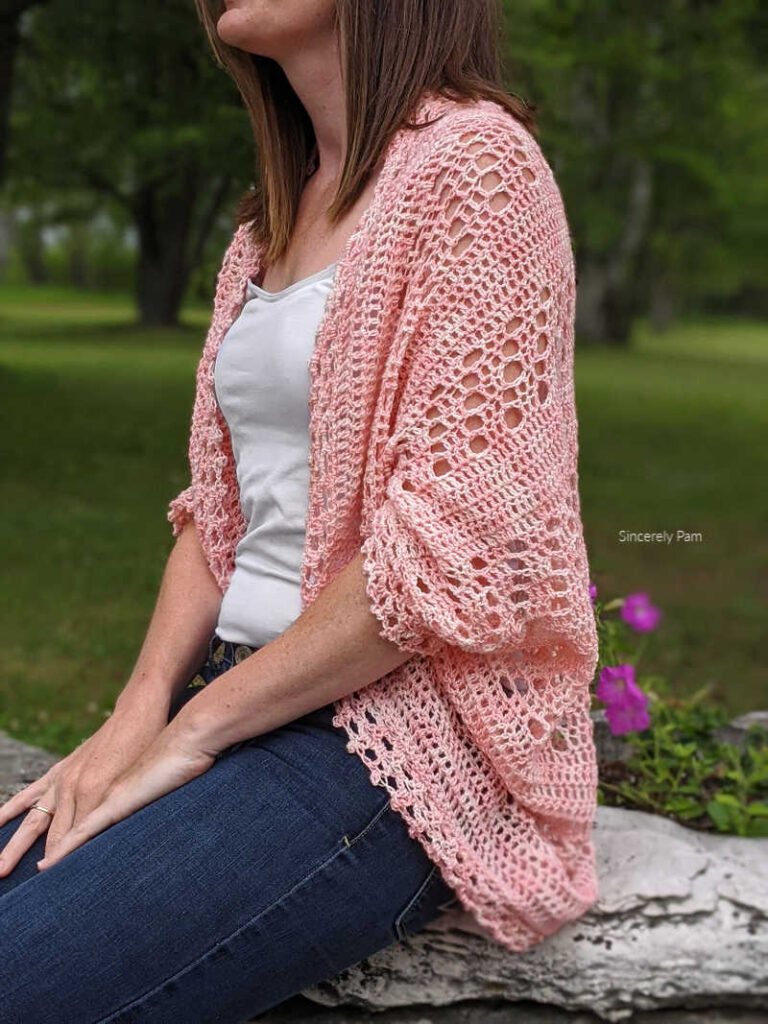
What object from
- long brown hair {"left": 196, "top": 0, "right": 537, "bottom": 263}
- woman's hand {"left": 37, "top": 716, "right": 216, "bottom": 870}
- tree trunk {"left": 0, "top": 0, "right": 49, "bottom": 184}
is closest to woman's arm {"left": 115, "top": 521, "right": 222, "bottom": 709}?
woman's hand {"left": 37, "top": 716, "right": 216, "bottom": 870}

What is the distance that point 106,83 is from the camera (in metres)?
8.98

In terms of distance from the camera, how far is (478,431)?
1667mm

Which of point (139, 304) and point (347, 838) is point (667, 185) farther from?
point (347, 838)

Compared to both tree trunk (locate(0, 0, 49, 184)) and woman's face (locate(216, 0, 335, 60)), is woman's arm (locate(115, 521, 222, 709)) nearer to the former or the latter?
woman's face (locate(216, 0, 335, 60))

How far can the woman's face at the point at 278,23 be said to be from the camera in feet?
6.25

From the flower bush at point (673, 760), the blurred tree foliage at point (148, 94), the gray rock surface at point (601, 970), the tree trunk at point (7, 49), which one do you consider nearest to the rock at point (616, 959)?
the gray rock surface at point (601, 970)

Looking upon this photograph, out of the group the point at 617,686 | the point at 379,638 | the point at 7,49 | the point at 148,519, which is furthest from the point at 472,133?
the point at 7,49

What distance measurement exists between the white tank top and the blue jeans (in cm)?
20

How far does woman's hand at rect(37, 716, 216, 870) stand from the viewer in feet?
5.74

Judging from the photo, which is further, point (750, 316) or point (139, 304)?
point (750, 316)

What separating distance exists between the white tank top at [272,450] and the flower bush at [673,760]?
73 centimetres

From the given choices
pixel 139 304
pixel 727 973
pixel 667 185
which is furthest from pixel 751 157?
pixel 727 973

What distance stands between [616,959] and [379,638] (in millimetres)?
721

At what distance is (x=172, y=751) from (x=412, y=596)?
1.40ft
